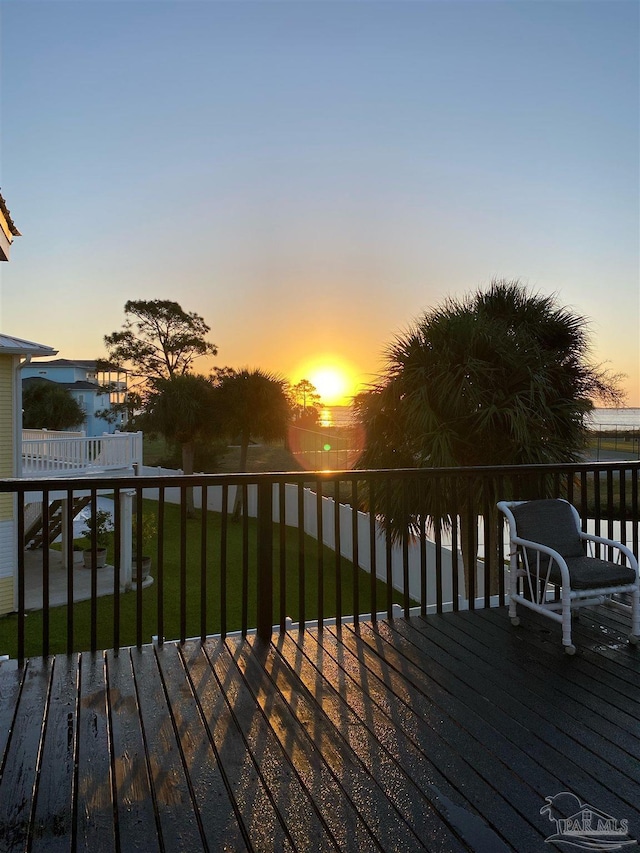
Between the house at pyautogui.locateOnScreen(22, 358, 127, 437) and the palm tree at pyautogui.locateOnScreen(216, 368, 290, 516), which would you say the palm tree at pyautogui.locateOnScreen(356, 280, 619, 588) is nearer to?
the palm tree at pyautogui.locateOnScreen(216, 368, 290, 516)

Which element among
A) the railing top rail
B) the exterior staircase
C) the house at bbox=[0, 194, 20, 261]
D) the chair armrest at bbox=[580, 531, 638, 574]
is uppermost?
the house at bbox=[0, 194, 20, 261]

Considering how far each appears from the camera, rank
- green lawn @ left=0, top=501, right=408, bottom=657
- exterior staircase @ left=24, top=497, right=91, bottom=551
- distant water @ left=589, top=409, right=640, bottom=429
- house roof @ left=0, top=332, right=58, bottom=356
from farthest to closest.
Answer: exterior staircase @ left=24, top=497, right=91, bottom=551 < house roof @ left=0, top=332, right=58, bottom=356 < distant water @ left=589, top=409, right=640, bottom=429 < green lawn @ left=0, top=501, right=408, bottom=657

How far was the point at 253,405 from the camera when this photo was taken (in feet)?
64.2

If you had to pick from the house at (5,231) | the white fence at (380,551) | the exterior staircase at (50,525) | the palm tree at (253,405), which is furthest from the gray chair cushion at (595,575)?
the palm tree at (253,405)

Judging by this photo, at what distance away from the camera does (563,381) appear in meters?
9.51

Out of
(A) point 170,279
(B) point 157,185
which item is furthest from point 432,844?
(A) point 170,279

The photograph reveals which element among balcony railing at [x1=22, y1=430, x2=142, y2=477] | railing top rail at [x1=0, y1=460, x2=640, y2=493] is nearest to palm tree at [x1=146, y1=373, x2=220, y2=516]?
balcony railing at [x1=22, y1=430, x2=142, y2=477]

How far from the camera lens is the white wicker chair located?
10.3 feet

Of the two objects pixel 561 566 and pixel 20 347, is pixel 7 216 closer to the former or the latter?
pixel 561 566

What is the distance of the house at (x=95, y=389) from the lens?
28.7 m

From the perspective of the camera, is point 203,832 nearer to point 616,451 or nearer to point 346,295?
point 346,295

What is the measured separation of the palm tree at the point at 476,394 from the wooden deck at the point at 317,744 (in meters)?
5.38

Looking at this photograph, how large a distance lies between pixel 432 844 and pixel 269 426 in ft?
59.9

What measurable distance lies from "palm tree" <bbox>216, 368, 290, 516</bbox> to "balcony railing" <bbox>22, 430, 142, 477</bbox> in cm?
574
